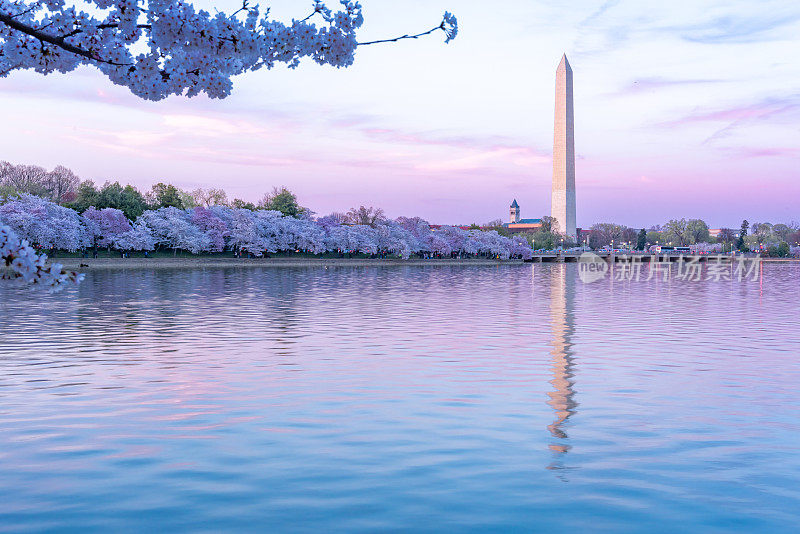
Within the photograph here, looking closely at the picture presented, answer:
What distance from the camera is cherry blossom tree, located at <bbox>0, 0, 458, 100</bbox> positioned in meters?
8.34

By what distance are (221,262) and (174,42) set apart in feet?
374

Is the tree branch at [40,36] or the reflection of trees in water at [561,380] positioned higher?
the tree branch at [40,36]

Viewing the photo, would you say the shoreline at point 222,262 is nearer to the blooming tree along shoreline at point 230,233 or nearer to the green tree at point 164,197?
the blooming tree along shoreline at point 230,233

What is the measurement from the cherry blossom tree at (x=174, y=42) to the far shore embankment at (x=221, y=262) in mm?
80587

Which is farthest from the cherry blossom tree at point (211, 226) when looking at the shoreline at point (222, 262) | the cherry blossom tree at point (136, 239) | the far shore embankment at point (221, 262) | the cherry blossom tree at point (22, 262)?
the cherry blossom tree at point (22, 262)

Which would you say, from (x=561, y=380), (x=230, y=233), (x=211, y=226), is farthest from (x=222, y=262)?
(x=561, y=380)

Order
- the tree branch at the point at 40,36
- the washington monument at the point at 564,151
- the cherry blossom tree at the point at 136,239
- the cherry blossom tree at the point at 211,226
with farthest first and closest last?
1. the washington monument at the point at 564,151
2. the cherry blossom tree at the point at 211,226
3. the cherry blossom tree at the point at 136,239
4. the tree branch at the point at 40,36

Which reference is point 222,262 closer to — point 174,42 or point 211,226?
point 211,226

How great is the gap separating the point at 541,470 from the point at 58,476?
21.6 feet

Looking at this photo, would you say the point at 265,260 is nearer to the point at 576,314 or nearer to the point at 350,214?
the point at 350,214

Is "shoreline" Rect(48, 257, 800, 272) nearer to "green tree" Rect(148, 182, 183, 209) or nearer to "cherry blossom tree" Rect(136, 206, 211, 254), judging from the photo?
"cherry blossom tree" Rect(136, 206, 211, 254)

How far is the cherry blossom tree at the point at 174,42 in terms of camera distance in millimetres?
8336

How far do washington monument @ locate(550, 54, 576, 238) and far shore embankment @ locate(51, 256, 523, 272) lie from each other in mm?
35496

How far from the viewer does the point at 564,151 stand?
177m
